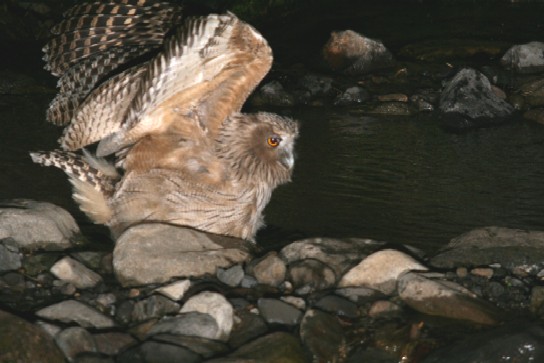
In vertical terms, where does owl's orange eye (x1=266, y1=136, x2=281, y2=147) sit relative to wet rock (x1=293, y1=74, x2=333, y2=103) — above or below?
above

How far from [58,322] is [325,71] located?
10.8 metres

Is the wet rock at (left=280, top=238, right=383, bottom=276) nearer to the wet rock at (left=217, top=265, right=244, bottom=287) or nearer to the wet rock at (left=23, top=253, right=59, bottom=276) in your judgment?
the wet rock at (left=217, top=265, right=244, bottom=287)

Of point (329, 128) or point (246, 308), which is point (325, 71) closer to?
point (329, 128)

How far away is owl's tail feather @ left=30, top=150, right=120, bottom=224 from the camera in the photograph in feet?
23.2

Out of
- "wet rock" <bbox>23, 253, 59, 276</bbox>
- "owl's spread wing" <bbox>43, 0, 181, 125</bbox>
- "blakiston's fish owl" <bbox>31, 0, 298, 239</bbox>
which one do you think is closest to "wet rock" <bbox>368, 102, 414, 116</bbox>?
"blakiston's fish owl" <bbox>31, 0, 298, 239</bbox>

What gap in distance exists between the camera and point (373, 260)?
18.8 ft

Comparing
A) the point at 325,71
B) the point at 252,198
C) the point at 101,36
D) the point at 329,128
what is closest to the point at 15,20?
the point at 325,71

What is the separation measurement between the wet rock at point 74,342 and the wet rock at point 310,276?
1606 millimetres

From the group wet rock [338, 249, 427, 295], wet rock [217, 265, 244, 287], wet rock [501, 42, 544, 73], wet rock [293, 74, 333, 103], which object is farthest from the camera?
wet rock [501, 42, 544, 73]

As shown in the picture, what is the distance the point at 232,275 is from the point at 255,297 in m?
0.30

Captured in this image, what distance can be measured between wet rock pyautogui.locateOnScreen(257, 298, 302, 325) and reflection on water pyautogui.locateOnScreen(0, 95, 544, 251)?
6.38ft

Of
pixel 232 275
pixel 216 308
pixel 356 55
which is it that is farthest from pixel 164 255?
pixel 356 55

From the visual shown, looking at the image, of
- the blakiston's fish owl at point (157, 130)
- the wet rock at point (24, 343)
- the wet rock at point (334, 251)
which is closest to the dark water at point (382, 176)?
the blakiston's fish owl at point (157, 130)

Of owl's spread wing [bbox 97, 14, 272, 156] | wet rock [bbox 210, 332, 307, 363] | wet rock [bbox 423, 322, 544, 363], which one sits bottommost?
wet rock [bbox 210, 332, 307, 363]
